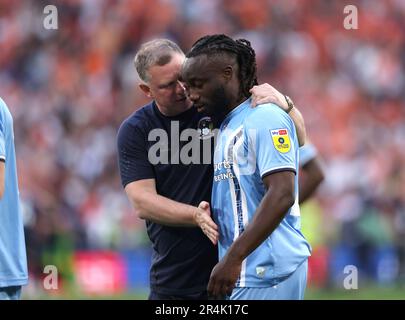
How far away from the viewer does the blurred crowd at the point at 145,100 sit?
45.2ft

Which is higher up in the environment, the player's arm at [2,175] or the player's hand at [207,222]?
the player's arm at [2,175]

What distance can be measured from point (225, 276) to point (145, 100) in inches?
448

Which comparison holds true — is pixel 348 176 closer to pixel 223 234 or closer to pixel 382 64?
pixel 382 64

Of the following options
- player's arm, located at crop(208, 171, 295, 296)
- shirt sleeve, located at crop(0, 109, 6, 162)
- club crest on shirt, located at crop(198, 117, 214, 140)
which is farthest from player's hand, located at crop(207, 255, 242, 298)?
shirt sleeve, located at crop(0, 109, 6, 162)

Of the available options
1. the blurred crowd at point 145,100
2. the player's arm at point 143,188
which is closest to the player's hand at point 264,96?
the player's arm at point 143,188

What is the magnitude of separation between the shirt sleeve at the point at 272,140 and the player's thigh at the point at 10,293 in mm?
1329

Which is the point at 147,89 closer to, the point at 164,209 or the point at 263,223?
the point at 164,209

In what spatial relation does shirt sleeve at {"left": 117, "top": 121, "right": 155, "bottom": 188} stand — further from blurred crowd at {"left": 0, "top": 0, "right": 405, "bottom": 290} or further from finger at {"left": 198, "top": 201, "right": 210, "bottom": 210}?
blurred crowd at {"left": 0, "top": 0, "right": 405, "bottom": 290}

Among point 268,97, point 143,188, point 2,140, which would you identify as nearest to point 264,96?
point 268,97

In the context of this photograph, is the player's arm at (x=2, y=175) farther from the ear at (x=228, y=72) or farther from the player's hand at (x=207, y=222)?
the ear at (x=228, y=72)

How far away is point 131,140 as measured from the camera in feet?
17.8

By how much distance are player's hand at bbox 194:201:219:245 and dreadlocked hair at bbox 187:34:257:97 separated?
575mm

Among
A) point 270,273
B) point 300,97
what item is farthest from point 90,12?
point 270,273

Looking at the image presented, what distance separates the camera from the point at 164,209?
16.8 feet
